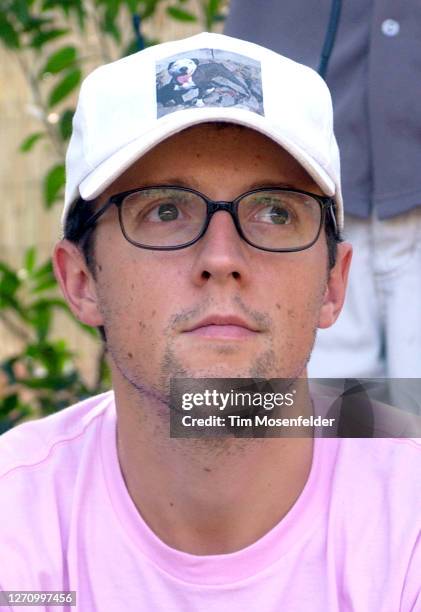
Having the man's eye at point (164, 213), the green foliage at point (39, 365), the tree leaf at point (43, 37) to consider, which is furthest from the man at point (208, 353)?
the green foliage at point (39, 365)

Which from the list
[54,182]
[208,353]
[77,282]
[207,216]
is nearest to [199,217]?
[207,216]

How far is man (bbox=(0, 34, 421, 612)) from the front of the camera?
5.72ft

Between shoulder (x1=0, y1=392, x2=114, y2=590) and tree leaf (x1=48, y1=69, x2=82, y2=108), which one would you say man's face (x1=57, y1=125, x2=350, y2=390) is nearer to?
shoulder (x1=0, y1=392, x2=114, y2=590)

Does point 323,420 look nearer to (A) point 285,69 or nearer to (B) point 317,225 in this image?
(B) point 317,225

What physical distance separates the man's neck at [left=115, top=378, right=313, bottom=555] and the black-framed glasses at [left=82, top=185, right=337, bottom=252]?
297 mm

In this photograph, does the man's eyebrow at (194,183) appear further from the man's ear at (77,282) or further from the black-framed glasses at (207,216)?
the man's ear at (77,282)

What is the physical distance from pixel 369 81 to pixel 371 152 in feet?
0.45

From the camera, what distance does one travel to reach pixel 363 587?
1.73m

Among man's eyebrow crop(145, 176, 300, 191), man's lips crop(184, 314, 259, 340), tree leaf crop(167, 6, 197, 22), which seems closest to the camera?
man's lips crop(184, 314, 259, 340)

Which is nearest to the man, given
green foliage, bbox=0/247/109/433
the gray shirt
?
the gray shirt

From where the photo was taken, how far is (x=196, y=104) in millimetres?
1792

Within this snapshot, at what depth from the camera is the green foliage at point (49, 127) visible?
3113mm

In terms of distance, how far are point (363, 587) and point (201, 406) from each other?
0.37 m

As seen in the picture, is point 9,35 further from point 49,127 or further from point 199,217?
point 199,217
